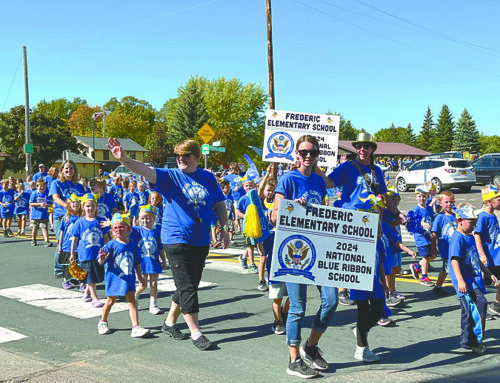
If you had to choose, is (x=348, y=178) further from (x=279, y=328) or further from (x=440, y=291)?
(x=440, y=291)

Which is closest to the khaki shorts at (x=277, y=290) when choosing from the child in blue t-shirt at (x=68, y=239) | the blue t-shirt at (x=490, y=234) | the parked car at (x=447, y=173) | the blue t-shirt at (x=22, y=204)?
the blue t-shirt at (x=490, y=234)

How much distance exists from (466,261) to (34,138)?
54.8 m

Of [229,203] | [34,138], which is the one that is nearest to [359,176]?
[229,203]

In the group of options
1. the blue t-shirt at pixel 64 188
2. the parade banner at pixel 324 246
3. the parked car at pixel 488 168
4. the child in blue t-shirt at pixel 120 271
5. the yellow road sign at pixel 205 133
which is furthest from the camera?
the parked car at pixel 488 168

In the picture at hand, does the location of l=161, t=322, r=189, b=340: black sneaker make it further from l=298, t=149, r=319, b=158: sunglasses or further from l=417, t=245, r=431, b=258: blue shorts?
l=417, t=245, r=431, b=258: blue shorts

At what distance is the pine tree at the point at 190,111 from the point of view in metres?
65.2

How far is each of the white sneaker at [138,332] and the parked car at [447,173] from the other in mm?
21696

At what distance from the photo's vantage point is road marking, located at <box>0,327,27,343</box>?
5426 millimetres

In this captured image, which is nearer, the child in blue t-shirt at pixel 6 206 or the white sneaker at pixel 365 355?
the white sneaker at pixel 365 355

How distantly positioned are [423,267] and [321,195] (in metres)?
3.94

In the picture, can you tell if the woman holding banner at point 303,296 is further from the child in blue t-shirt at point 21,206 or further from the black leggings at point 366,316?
the child in blue t-shirt at point 21,206

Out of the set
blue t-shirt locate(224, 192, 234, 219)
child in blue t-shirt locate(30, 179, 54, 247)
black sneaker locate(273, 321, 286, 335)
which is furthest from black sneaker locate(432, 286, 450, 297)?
child in blue t-shirt locate(30, 179, 54, 247)

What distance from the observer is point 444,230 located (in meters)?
7.23

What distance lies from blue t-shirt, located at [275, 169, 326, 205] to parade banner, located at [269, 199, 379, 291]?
0.23m
